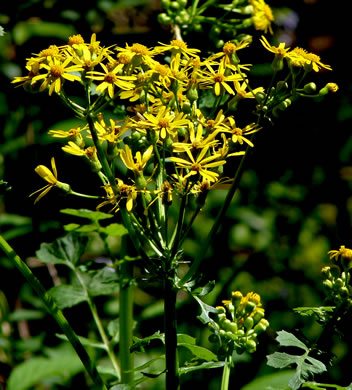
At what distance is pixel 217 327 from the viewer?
128 cm

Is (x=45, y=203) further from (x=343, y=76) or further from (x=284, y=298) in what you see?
(x=343, y=76)

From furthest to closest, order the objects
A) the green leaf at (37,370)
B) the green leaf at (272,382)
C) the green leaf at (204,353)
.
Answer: the green leaf at (272,382) < the green leaf at (37,370) < the green leaf at (204,353)

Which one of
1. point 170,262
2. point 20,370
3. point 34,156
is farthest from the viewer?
point 34,156

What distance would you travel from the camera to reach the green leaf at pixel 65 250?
1973 millimetres

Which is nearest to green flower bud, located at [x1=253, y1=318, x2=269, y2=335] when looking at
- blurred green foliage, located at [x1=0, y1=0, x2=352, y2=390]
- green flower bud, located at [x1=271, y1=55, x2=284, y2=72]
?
green flower bud, located at [x1=271, y1=55, x2=284, y2=72]

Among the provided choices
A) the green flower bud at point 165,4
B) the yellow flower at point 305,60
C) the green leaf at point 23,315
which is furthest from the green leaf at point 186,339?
the green leaf at point 23,315

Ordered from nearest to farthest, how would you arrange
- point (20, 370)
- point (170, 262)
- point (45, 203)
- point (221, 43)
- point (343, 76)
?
point (170, 262), point (221, 43), point (20, 370), point (45, 203), point (343, 76)

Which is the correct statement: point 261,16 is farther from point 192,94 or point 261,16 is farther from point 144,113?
point 144,113

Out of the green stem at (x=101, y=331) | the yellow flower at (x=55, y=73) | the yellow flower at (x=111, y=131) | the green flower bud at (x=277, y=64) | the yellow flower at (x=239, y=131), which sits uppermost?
the yellow flower at (x=55, y=73)

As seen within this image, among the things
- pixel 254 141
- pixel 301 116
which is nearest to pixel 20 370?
pixel 254 141

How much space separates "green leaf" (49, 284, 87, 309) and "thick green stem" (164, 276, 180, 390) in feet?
2.21

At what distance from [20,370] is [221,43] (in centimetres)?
131

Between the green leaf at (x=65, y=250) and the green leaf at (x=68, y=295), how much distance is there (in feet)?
0.27

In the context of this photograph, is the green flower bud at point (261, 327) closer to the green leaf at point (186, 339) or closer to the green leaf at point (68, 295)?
the green leaf at point (186, 339)
